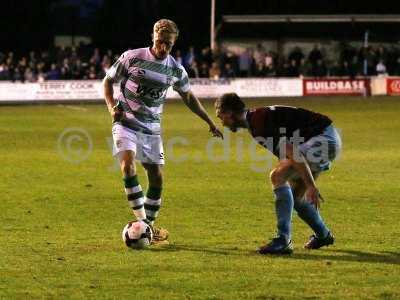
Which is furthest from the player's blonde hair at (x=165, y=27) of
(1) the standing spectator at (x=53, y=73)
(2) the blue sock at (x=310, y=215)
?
(1) the standing spectator at (x=53, y=73)

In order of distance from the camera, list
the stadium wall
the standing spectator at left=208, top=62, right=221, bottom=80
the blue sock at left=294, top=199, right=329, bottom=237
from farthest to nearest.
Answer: the standing spectator at left=208, top=62, right=221, bottom=80 → the stadium wall → the blue sock at left=294, top=199, right=329, bottom=237

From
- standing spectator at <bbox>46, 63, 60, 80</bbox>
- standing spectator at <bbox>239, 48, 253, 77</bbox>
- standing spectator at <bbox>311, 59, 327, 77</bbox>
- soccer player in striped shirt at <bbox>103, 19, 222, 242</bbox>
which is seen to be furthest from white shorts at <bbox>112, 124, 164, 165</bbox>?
standing spectator at <bbox>311, 59, 327, 77</bbox>

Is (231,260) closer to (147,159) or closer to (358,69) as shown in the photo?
(147,159)

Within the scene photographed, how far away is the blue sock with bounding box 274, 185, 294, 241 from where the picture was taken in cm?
937

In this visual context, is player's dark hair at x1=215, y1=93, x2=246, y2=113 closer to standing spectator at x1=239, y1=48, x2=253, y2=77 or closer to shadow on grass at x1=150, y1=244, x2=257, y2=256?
shadow on grass at x1=150, y1=244, x2=257, y2=256

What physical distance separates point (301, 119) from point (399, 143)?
12615mm

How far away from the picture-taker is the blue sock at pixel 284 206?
369 inches

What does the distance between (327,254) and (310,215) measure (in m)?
0.39

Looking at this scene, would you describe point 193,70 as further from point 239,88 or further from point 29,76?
point 29,76

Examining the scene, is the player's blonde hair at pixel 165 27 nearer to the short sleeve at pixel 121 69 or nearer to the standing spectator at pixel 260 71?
the short sleeve at pixel 121 69

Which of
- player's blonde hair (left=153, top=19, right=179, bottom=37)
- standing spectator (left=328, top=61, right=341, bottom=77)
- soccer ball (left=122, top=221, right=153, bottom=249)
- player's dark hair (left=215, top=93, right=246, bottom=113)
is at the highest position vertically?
player's blonde hair (left=153, top=19, right=179, bottom=37)

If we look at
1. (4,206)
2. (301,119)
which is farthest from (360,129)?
(301,119)

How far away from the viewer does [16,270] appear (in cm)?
866

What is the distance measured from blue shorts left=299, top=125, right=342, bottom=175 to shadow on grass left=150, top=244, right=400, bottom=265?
0.78 m
